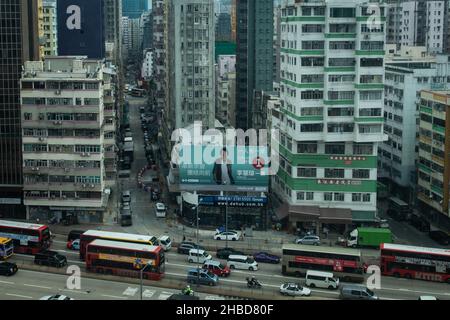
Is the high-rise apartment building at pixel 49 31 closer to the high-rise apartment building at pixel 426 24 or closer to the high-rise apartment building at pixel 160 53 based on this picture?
the high-rise apartment building at pixel 160 53

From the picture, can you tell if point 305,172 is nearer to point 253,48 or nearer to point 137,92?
point 253,48

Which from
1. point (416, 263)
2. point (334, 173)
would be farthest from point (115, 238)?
point (416, 263)

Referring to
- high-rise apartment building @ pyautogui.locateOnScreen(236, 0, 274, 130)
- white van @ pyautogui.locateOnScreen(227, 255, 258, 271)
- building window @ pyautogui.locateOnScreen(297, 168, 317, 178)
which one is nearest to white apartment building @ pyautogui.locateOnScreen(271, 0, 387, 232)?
building window @ pyautogui.locateOnScreen(297, 168, 317, 178)

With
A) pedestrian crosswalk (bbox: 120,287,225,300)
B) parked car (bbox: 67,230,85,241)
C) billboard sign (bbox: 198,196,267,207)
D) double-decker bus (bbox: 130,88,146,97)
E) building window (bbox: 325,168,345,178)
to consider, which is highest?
double-decker bus (bbox: 130,88,146,97)

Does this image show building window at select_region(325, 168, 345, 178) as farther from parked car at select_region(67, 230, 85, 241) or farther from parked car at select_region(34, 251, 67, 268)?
parked car at select_region(34, 251, 67, 268)
